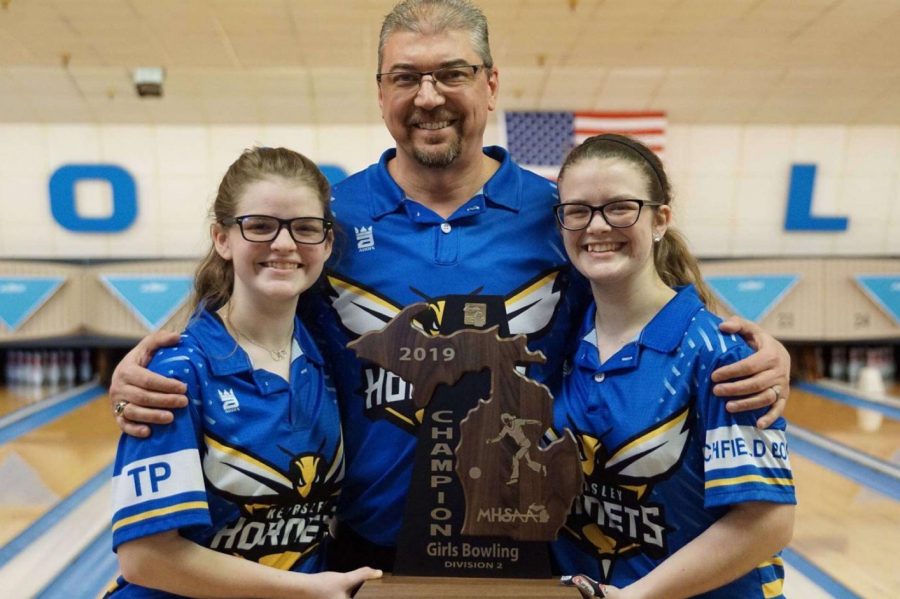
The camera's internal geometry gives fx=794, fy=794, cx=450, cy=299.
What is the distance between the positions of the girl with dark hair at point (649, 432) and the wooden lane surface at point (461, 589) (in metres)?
0.05

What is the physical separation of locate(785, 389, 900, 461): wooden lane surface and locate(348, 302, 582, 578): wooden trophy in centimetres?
358

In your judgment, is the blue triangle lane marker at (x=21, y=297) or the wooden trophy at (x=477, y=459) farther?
the blue triangle lane marker at (x=21, y=297)

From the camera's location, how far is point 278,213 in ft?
4.76

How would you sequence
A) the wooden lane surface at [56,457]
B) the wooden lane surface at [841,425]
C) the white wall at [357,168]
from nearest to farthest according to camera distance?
the wooden lane surface at [56,457] → the wooden lane surface at [841,425] → the white wall at [357,168]

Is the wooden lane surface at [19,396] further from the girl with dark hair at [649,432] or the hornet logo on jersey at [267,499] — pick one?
the girl with dark hair at [649,432]

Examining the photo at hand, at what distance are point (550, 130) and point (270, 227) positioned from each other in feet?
17.4

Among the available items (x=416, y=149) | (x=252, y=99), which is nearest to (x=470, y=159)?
(x=416, y=149)

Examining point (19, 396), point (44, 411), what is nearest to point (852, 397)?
point (44, 411)

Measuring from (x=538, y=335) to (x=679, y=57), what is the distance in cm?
469

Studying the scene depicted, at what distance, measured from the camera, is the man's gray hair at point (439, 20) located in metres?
1.55

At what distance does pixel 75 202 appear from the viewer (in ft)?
21.4

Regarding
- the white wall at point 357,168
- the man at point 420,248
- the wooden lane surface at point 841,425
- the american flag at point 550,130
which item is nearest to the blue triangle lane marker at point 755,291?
the white wall at point 357,168

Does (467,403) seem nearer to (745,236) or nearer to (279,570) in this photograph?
(279,570)

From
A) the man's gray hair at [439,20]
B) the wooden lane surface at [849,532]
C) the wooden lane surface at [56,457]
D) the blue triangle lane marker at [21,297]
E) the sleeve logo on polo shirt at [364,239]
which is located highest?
the man's gray hair at [439,20]
